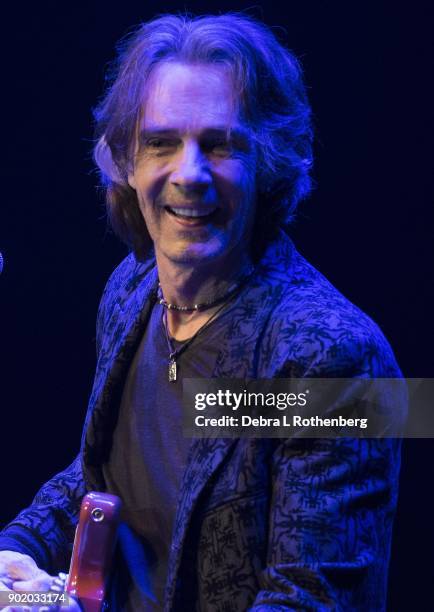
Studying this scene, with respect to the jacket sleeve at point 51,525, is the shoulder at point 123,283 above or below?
above

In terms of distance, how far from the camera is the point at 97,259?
2170 mm

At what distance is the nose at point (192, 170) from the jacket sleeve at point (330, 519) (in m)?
0.30

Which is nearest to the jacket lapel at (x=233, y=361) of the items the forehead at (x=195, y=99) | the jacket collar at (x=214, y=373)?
the jacket collar at (x=214, y=373)

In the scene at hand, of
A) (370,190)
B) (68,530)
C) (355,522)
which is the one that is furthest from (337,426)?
(370,190)

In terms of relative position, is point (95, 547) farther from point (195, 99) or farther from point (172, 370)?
point (195, 99)

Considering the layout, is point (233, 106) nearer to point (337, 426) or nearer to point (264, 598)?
point (337, 426)

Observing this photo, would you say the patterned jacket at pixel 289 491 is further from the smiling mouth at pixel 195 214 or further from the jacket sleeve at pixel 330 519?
the smiling mouth at pixel 195 214

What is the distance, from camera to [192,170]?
1405 mm

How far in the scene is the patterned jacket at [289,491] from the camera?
1.25 metres

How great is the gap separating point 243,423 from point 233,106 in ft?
1.42

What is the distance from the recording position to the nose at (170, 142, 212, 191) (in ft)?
4.61

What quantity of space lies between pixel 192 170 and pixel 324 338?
296mm

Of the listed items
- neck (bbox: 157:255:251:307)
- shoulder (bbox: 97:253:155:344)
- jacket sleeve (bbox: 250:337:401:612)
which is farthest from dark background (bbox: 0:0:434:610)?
jacket sleeve (bbox: 250:337:401:612)

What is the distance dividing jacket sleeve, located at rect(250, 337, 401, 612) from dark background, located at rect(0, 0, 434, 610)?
0.59 meters
